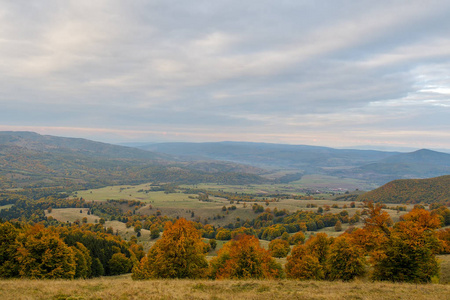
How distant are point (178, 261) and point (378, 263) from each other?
3102 cm

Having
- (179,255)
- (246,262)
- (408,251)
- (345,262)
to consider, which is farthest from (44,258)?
(408,251)

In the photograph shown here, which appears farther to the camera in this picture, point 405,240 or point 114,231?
point 114,231

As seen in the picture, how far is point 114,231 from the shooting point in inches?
5915

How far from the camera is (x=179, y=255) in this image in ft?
127

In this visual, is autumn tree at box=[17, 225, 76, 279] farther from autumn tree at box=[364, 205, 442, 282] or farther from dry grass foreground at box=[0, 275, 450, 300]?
autumn tree at box=[364, 205, 442, 282]

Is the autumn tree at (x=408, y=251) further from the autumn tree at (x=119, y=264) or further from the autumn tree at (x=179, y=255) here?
the autumn tree at (x=119, y=264)

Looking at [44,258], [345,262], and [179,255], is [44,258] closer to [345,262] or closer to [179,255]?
[179,255]

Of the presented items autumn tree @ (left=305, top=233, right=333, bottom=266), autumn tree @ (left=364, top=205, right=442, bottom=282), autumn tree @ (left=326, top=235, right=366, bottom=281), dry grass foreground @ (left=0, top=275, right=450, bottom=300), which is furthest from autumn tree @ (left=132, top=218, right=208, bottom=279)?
autumn tree @ (left=364, top=205, right=442, bottom=282)

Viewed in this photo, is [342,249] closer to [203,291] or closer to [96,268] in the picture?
[203,291]

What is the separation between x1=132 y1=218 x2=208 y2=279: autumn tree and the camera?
38.5 metres

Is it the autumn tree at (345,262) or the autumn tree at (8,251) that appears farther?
the autumn tree at (8,251)

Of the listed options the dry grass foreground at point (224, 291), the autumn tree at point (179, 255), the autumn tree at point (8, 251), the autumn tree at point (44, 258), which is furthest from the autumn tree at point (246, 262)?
the autumn tree at point (8, 251)

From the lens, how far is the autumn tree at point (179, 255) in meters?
38.5

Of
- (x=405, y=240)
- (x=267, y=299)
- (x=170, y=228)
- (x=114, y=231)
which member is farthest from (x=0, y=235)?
(x=114, y=231)
